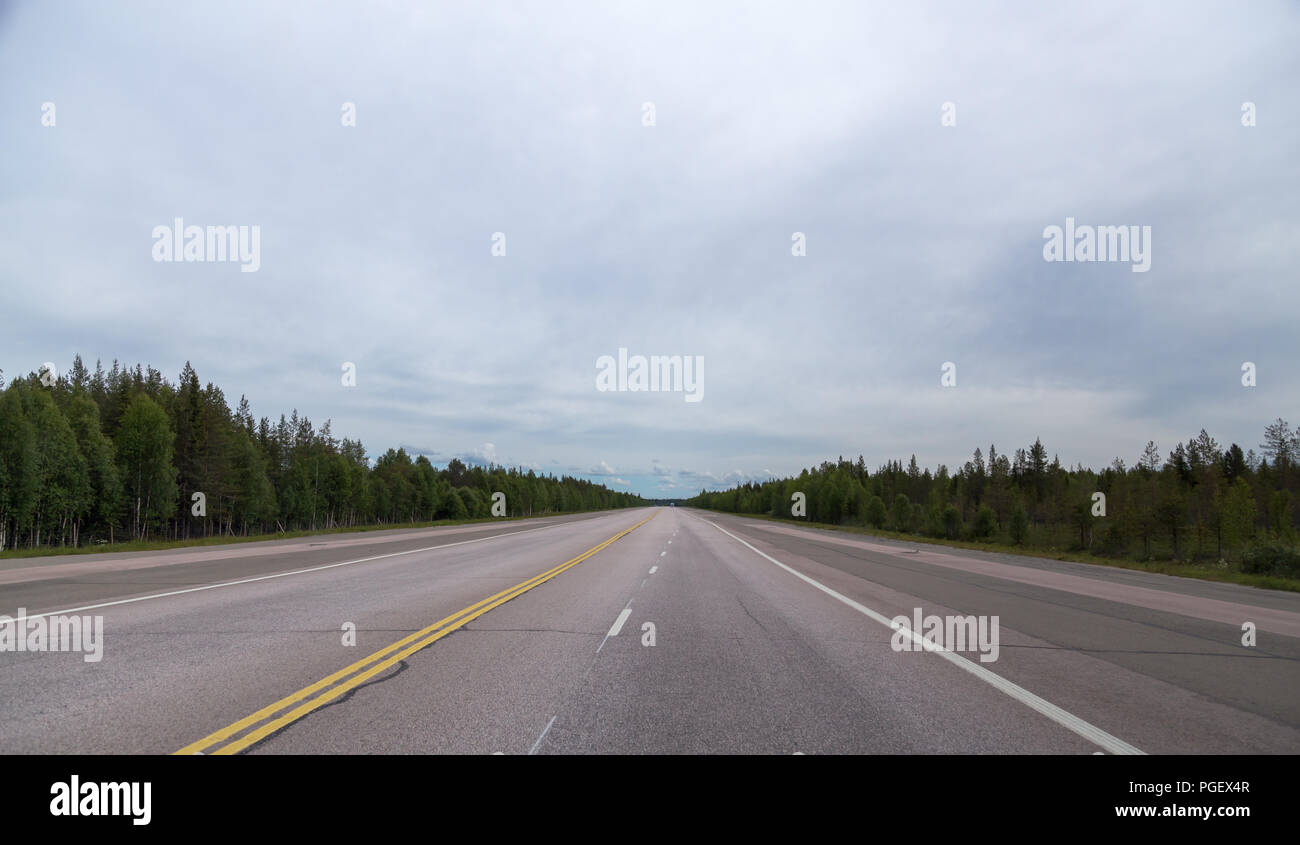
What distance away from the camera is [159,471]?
181 ft

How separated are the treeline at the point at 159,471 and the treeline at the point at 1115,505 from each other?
70146 millimetres

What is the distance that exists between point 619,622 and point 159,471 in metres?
63.4

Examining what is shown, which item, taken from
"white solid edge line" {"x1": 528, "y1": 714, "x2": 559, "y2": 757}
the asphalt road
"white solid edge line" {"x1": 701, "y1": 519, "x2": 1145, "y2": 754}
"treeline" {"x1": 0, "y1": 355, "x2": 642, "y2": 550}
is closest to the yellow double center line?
the asphalt road

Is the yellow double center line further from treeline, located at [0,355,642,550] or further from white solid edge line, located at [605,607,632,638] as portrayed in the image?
treeline, located at [0,355,642,550]

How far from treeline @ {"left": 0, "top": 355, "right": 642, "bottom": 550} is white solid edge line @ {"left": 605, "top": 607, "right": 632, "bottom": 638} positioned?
173 feet

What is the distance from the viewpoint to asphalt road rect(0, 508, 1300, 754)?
4.33 metres

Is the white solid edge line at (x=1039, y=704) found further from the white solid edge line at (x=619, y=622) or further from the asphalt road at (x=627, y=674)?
the white solid edge line at (x=619, y=622)

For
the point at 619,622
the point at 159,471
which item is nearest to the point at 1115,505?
the point at 619,622

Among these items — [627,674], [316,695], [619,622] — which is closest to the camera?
[316,695]

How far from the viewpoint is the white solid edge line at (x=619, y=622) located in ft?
28.0

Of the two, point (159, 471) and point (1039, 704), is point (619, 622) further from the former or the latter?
point (159, 471)
